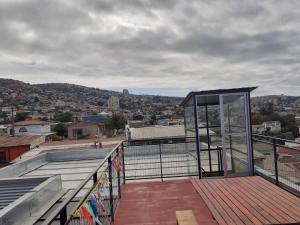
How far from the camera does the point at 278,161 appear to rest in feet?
23.2

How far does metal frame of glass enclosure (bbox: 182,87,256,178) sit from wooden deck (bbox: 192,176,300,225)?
0.79m

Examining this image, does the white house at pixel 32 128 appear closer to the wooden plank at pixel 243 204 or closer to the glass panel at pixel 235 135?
the glass panel at pixel 235 135

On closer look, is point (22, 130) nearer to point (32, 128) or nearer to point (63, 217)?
point (32, 128)

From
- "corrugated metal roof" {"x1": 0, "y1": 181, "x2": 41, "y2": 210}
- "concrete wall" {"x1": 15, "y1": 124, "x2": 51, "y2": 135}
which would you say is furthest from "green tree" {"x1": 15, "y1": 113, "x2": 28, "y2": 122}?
"corrugated metal roof" {"x1": 0, "y1": 181, "x2": 41, "y2": 210}

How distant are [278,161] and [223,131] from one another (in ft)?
6.07

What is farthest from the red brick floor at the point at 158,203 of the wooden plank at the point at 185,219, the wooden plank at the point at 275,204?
the wooden plank at the point at 275,204

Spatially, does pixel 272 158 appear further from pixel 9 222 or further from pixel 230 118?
pixel 9 222

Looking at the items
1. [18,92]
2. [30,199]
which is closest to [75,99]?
[18,92]

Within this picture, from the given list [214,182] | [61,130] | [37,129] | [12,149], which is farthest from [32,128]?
[214,182]

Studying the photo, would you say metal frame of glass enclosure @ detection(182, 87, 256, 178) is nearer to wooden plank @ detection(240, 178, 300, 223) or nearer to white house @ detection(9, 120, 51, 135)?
wooden plank @ detection(240, 178, 300, 223)

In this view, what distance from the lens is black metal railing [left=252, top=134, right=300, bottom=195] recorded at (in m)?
6.31

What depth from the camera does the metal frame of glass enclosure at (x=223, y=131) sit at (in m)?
8.41

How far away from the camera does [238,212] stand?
17.9 ft

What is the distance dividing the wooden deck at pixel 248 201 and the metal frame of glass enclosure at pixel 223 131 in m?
0.79
